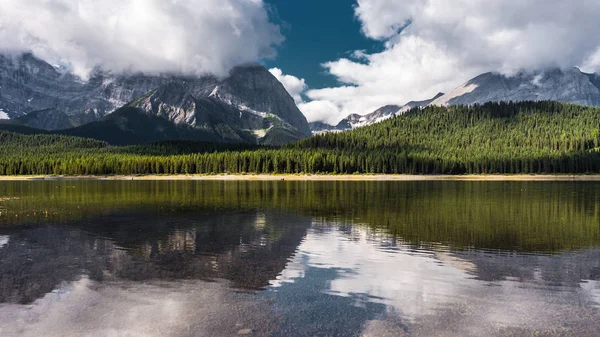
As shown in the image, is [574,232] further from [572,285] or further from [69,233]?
[69,233]

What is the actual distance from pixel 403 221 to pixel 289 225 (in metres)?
13.0

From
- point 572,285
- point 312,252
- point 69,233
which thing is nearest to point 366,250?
point 312,252

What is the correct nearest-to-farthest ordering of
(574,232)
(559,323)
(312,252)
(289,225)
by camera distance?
(559,323) < (312,252) < (574,232) < (289,225)

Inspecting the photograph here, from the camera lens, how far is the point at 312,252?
101 feet

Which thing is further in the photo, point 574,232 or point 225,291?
point 574,232

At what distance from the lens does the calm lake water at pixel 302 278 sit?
16.5 meters

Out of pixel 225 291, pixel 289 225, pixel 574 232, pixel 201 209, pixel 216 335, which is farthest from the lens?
pixel 201 209

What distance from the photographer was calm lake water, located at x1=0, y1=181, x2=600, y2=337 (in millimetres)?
16453

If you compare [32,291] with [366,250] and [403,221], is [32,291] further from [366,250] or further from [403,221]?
[403,221]

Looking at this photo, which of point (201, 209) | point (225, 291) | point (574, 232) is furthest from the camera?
point (201, 209)

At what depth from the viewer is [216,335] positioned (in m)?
15.3

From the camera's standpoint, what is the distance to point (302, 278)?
23.5 m

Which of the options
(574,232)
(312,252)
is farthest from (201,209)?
(574,232)

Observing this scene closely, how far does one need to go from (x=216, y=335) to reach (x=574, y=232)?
37.1 meters
